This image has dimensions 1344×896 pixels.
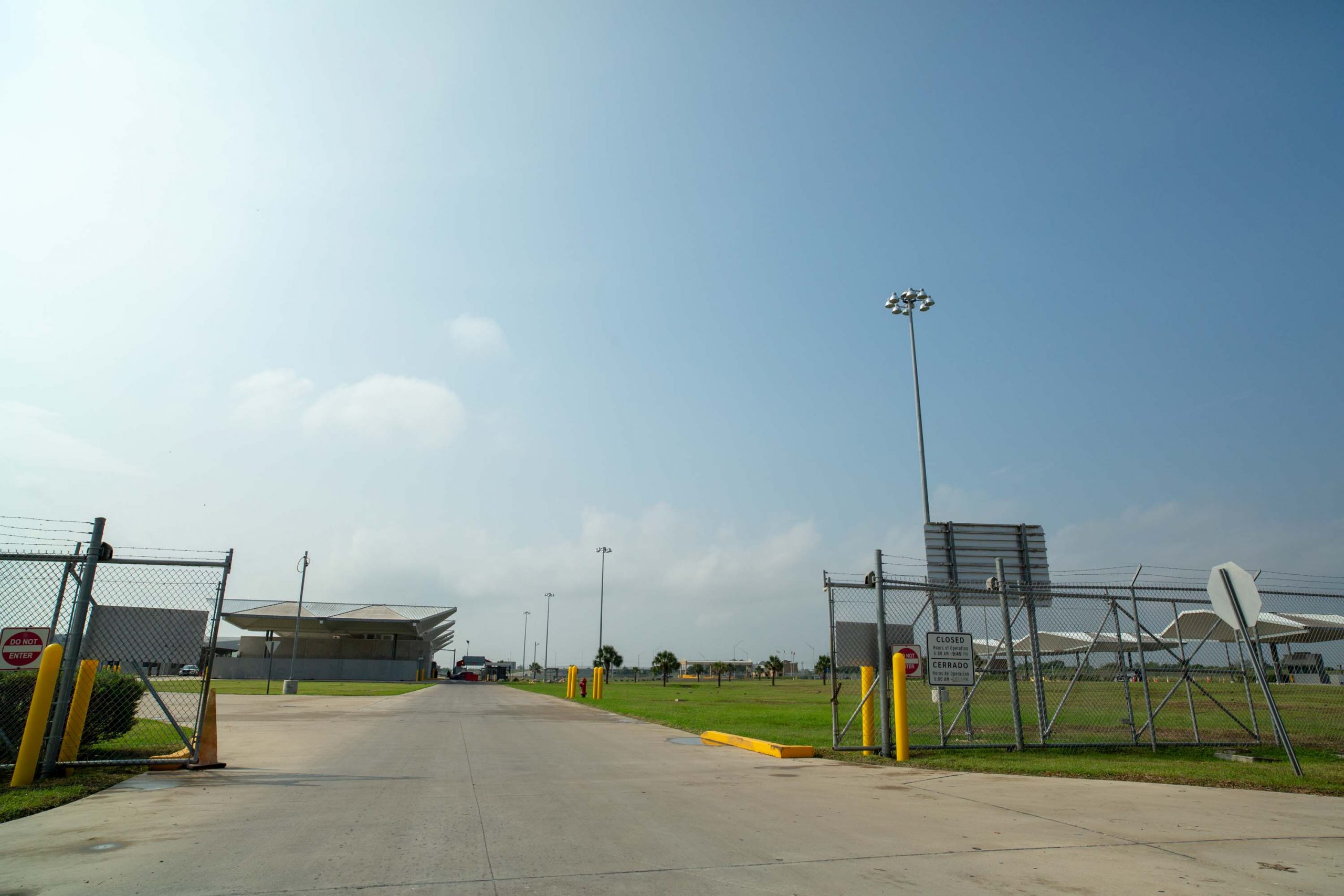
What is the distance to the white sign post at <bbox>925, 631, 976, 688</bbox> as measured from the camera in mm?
11602

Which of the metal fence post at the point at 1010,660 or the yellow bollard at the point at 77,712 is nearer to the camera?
the yellow bollard at the point at 77,712

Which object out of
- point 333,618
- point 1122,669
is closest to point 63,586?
point 1122,669

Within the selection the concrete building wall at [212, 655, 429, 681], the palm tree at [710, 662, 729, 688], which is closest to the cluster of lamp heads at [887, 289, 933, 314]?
the palm tree at [710, 662, 729, 688]

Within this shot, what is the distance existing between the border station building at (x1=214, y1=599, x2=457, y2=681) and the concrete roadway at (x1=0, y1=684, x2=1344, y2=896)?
73857 millimetres

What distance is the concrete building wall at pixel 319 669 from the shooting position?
75.1 meters

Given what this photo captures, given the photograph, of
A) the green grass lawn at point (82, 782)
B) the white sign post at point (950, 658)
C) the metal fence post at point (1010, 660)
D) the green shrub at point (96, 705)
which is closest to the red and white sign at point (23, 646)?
the green shrub at point (96, 705)

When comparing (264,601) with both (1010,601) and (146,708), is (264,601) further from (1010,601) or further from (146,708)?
(1010,601)

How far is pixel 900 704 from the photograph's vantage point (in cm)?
1122

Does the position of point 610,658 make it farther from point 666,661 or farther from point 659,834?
point 659,834

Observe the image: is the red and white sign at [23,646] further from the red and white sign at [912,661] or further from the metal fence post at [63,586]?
the red and white sign at [912,661]

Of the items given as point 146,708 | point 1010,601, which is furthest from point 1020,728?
point 146,708

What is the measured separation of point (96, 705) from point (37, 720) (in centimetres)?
269

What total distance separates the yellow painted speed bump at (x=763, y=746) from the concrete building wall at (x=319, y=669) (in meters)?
69.1

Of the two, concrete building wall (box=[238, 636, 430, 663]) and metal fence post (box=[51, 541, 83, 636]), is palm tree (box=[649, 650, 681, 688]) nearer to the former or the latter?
concrete building wall (box=[238, 636, 430, 663])
